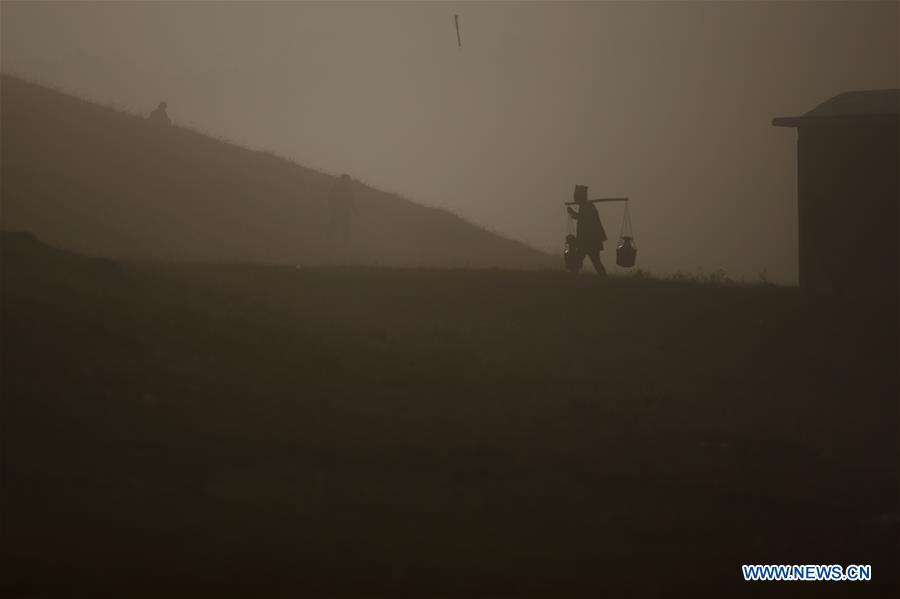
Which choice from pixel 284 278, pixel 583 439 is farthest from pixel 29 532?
pixel 284 278

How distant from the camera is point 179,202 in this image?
3591 cm

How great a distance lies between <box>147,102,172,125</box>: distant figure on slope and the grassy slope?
19.1 inches

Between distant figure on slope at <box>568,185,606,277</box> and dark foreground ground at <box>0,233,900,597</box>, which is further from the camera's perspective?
distant figure on slope at <box>568,185,606,277</box>

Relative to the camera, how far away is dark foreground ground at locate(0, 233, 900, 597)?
10109 mm

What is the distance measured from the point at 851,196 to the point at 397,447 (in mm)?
16508

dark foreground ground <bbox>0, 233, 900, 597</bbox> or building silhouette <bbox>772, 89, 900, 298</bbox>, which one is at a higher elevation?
building silhouette <bbox>772, 89, 900, 298</bbox>

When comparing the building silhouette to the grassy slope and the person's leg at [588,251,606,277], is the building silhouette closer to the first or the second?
the person's leg at [588,251,606,277]

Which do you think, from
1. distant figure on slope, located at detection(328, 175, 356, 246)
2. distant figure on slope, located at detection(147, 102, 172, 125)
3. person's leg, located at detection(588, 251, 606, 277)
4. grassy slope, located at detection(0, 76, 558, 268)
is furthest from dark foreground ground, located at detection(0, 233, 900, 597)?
distant figure on slope, located at detection(147, 102, 172, 125)

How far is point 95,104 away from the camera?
43281mm

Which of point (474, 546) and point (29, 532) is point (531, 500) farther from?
point (29, 532)

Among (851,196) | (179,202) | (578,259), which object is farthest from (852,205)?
(179,202)

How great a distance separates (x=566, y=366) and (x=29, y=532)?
26.8 ft

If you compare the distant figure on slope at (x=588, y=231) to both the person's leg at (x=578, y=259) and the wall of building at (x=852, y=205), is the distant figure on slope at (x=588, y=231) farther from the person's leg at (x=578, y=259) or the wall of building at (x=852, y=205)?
the wall of building at (x=852, y=205)

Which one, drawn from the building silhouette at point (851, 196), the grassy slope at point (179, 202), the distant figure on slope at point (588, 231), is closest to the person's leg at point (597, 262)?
the distant figure on slope at point (588, 231)
